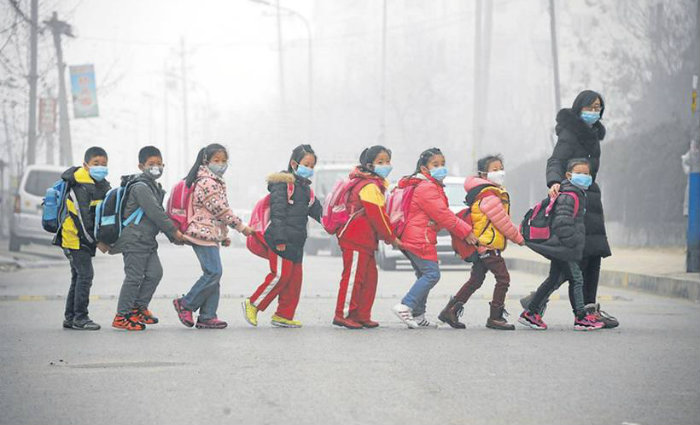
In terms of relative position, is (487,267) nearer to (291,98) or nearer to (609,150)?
(609,150)

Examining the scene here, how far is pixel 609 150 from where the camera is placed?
29188 millimetres

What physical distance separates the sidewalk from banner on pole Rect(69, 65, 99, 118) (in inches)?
660

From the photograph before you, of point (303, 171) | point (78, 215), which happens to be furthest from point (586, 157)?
point (78, 215)

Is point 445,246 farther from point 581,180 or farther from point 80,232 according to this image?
point 80,232

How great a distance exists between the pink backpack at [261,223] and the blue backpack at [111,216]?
1.13 metres

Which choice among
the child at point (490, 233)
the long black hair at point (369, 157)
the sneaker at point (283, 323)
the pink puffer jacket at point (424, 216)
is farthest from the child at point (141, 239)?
the child at point (490, 233)

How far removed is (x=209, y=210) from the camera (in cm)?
1076

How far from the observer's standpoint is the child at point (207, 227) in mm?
10719

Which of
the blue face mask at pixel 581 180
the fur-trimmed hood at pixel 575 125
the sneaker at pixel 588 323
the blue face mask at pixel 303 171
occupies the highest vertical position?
the fur-trimmed hood at pixel 575 125

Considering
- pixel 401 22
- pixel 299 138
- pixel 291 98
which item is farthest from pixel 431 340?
pixel 401 22

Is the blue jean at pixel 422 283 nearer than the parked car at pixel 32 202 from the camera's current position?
Yes

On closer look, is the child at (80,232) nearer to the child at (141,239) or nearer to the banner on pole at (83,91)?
the child at (141,239)

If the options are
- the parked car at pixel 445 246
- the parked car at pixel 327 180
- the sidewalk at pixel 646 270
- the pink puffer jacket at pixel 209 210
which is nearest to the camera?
the pink puffer jacket at pixel 209 210

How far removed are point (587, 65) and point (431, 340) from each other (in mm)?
40543
